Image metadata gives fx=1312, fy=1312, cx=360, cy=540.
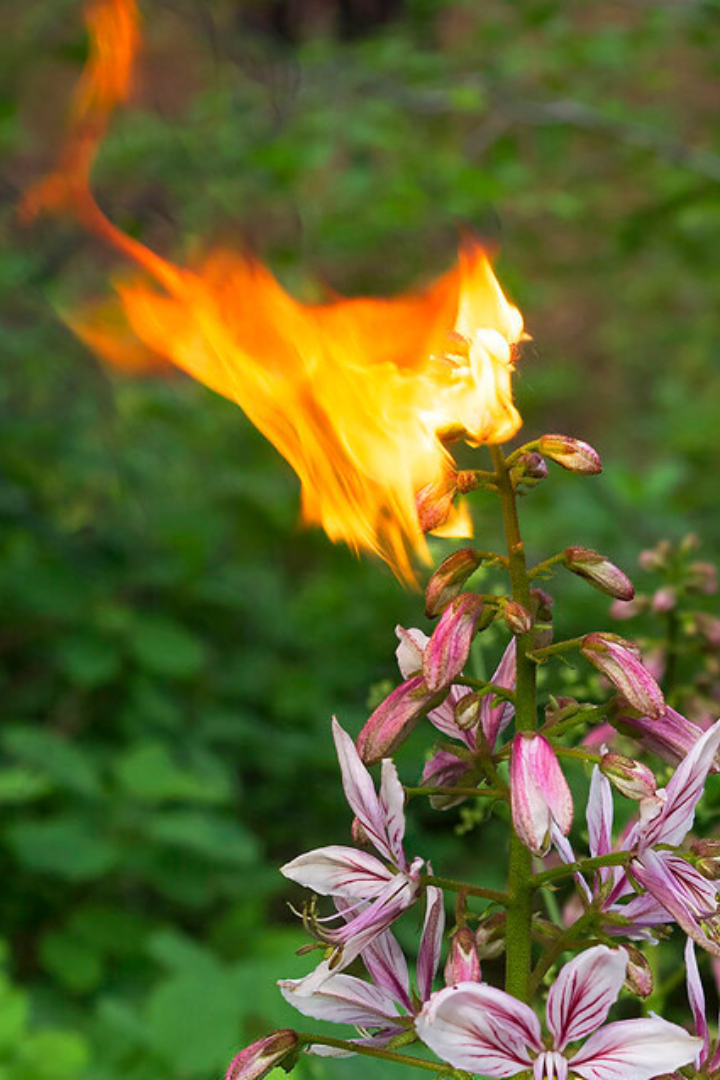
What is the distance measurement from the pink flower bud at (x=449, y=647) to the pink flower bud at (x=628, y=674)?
0.36ft

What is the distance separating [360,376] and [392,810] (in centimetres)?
46

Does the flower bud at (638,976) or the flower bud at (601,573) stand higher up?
the flower bud at (601,573)

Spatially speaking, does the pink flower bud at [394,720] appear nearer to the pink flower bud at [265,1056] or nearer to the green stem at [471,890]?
the green stem at [471,890]

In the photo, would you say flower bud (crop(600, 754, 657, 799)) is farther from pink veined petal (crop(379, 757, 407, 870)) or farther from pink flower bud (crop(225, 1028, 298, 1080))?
pink flower bud (crop(225, 1028, 298, 1080))

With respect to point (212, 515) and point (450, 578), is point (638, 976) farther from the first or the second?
point (212, 515)

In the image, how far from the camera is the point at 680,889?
1051 mm

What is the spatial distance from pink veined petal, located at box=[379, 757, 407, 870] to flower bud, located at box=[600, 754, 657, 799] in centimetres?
17

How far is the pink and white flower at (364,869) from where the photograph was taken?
42.5 inches

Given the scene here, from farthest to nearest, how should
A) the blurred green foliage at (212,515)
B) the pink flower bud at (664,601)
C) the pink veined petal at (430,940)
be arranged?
1. the blurred green foliage at (212,515)
2. the pink flower bud at (664,601)
3. the pink veined petal at (430,940)

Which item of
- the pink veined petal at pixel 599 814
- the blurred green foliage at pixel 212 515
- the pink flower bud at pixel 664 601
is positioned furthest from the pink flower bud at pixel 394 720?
the blurred green foliage at pixel 212 515

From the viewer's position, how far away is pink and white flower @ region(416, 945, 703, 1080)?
0.96m

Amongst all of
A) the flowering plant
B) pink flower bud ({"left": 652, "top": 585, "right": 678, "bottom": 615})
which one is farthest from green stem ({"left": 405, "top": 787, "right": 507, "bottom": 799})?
pink flower bud ({"left": 652, "top": 585, "right": 678, "bottom": 615})

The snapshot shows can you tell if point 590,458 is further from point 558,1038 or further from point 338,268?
point 338,268

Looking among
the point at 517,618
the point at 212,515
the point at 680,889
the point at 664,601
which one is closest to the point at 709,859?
the point at 680,889
